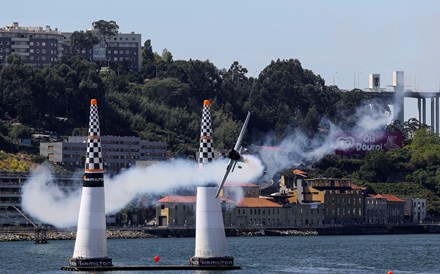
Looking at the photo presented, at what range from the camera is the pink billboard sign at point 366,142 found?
180 m

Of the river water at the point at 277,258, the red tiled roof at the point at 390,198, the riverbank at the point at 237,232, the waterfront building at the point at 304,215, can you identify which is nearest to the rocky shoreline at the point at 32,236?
the riverbank at the point at 237,232

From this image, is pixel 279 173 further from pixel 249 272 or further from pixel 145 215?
pixel 249 272

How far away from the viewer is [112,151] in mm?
172750

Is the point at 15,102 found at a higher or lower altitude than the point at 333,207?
higher

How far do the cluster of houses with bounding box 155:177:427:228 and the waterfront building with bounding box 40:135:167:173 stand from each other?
14.1 metres

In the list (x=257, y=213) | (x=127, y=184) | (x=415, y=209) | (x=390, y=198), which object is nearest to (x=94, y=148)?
(x=127, y=184)

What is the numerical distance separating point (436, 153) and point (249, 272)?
410 ft

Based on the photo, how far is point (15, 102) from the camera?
582ft

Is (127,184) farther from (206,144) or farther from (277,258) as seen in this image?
(206,144)

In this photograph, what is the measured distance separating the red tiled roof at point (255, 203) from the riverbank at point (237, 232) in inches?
135

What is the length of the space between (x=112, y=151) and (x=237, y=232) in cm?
2562

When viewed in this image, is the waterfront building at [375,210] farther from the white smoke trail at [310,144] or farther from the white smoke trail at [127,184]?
the white smoke trail at [127,184]

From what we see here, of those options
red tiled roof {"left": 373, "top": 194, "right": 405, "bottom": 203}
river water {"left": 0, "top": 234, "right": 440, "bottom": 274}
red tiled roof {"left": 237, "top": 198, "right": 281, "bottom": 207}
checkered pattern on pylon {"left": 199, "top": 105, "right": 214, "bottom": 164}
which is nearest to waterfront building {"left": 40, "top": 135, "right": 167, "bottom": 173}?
red tiled roof {"left": 237, "top": 198, "right": 281, "bottom": 207}

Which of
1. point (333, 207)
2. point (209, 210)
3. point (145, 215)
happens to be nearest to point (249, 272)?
point (209, 210)
